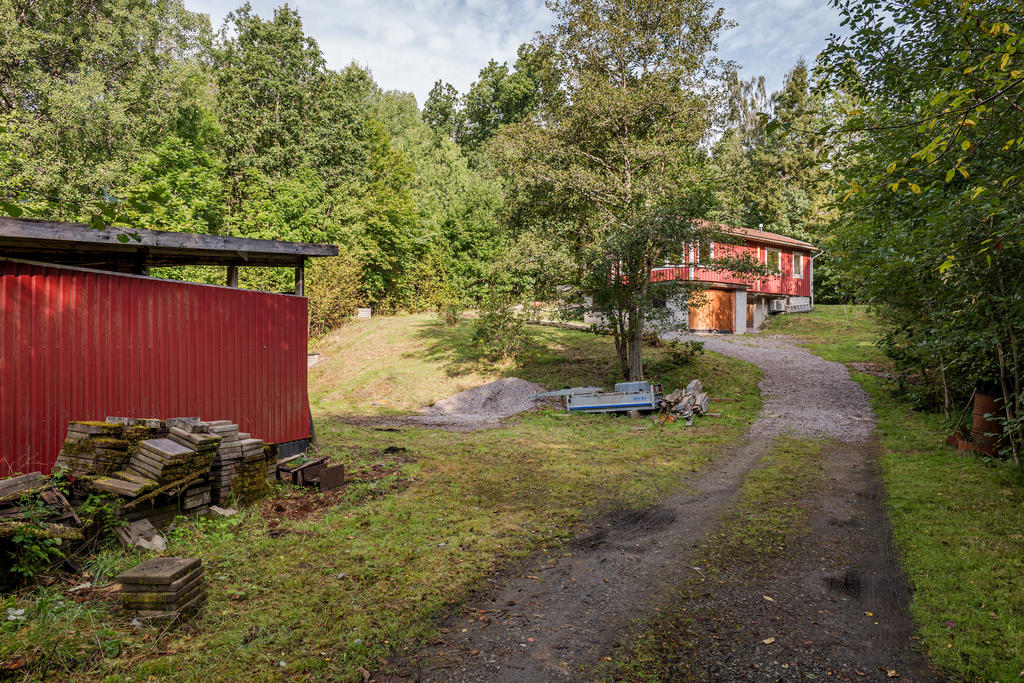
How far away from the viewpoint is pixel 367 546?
5844mm

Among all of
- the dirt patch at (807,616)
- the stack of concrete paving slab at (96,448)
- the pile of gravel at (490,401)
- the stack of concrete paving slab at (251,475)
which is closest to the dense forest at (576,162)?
the stack of concrete paving slab at (96,448)

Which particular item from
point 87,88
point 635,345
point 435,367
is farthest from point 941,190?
point 87,88

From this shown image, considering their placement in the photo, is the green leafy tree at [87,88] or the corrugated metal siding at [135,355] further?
the green leafy tree at [87,88]

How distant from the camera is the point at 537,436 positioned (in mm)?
12594

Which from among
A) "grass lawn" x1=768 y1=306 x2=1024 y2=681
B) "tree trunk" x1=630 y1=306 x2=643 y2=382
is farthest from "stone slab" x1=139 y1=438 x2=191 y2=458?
"tree trunk" x1=630 y1=306 x2=643 y2=382

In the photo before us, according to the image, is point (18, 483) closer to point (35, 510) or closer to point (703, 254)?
point (35, 510)

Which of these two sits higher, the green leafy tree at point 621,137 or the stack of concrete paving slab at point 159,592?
the green leafy tree at point 621,137

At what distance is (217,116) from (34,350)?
3178 cm

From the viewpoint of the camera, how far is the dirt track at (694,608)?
3756mm

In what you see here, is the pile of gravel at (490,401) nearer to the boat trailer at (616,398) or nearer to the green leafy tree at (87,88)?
the boat trailer at (616,398)

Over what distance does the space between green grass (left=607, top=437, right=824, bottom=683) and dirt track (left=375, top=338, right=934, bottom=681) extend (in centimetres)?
10

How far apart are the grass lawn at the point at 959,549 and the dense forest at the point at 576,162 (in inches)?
46.1

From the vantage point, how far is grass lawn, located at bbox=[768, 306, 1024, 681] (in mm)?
3893

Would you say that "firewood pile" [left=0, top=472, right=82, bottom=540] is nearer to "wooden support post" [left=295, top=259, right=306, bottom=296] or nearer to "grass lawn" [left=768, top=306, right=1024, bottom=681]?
"wooden support post" [left=295, top=259, right=306, bottom=296]
